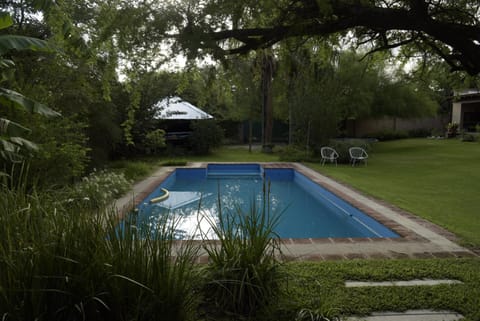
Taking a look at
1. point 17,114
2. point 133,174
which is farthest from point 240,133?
point 17,114

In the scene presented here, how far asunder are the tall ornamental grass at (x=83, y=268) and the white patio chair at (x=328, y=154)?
12.0 m

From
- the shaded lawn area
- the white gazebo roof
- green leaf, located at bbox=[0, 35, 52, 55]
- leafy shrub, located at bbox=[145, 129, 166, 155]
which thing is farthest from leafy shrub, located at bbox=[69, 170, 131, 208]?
the white gazebo roof

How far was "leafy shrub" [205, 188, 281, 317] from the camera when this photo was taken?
252cm

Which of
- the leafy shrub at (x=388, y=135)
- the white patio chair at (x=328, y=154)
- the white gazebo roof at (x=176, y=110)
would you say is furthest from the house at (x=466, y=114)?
the white gazebo roof at (x=176, y=110)

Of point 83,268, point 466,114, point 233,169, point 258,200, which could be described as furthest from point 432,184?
→ point 466,114

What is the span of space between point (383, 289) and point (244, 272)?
1.35m

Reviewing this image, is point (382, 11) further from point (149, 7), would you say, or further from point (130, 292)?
point (130, 292)

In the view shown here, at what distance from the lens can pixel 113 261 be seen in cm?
207

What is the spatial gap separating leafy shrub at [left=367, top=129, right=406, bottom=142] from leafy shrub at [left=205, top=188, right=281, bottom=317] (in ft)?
76.9

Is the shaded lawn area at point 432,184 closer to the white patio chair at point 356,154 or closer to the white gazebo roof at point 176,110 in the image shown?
the white patio chair at point 356,154

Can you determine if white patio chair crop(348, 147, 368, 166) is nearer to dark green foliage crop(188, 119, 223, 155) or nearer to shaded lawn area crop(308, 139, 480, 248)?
shaded lawn area crop(308, 139, 480, 248)

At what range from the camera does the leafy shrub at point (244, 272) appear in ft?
8.27

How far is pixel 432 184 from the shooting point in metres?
8.91

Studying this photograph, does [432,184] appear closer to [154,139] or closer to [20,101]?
[20,101]
